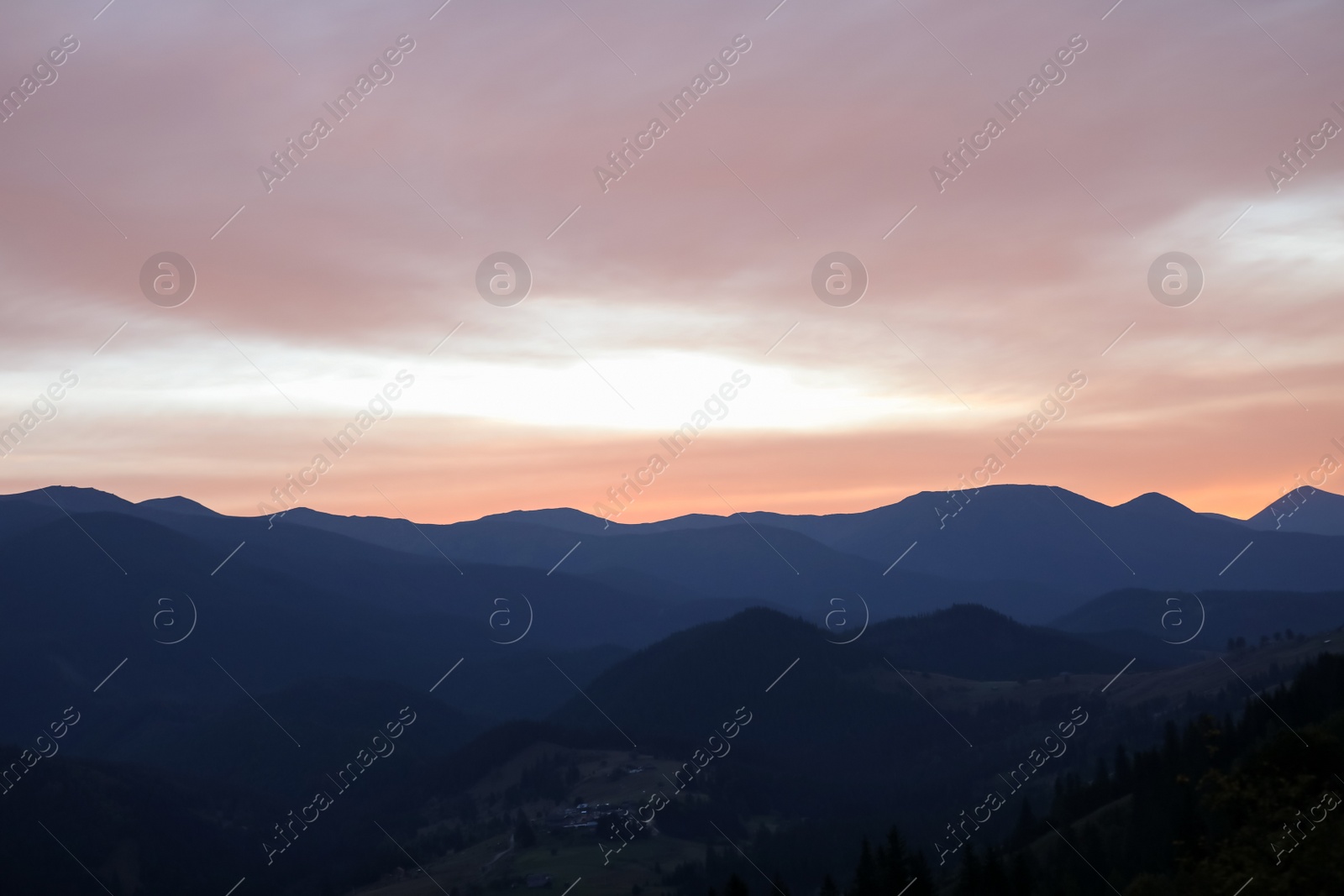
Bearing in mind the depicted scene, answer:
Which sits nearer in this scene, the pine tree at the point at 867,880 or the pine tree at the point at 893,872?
the pine tree at the point at 893,872

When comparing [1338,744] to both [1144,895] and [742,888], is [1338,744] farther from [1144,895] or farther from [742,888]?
[742,888]

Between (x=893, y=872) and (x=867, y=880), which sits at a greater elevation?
(x=893, y=872)

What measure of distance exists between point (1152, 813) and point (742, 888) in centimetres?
6788

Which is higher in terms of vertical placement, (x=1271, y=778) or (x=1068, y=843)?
(x=1271, y=778)

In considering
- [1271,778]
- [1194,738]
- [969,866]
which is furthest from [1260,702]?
[1271,778]

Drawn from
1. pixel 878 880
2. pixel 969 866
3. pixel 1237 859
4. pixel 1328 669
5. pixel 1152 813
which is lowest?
pixel 1328 669

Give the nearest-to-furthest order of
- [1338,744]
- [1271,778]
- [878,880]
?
1. [1271,778]
2. [1338,744]
3. [878,880]

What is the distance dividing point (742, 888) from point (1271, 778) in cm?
3519

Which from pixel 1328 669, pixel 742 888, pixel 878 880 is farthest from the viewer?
pixel 1328 669

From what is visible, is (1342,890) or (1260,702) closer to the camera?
(1342,890)

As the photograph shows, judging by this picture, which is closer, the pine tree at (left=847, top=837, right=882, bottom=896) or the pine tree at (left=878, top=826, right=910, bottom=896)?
the pine tree at (left=878, top=826, right=910, bottom=896)

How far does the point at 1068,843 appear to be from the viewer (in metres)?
115

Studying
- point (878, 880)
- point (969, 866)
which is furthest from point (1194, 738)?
point (878, 880)

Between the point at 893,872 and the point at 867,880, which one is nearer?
the point at 893,872
